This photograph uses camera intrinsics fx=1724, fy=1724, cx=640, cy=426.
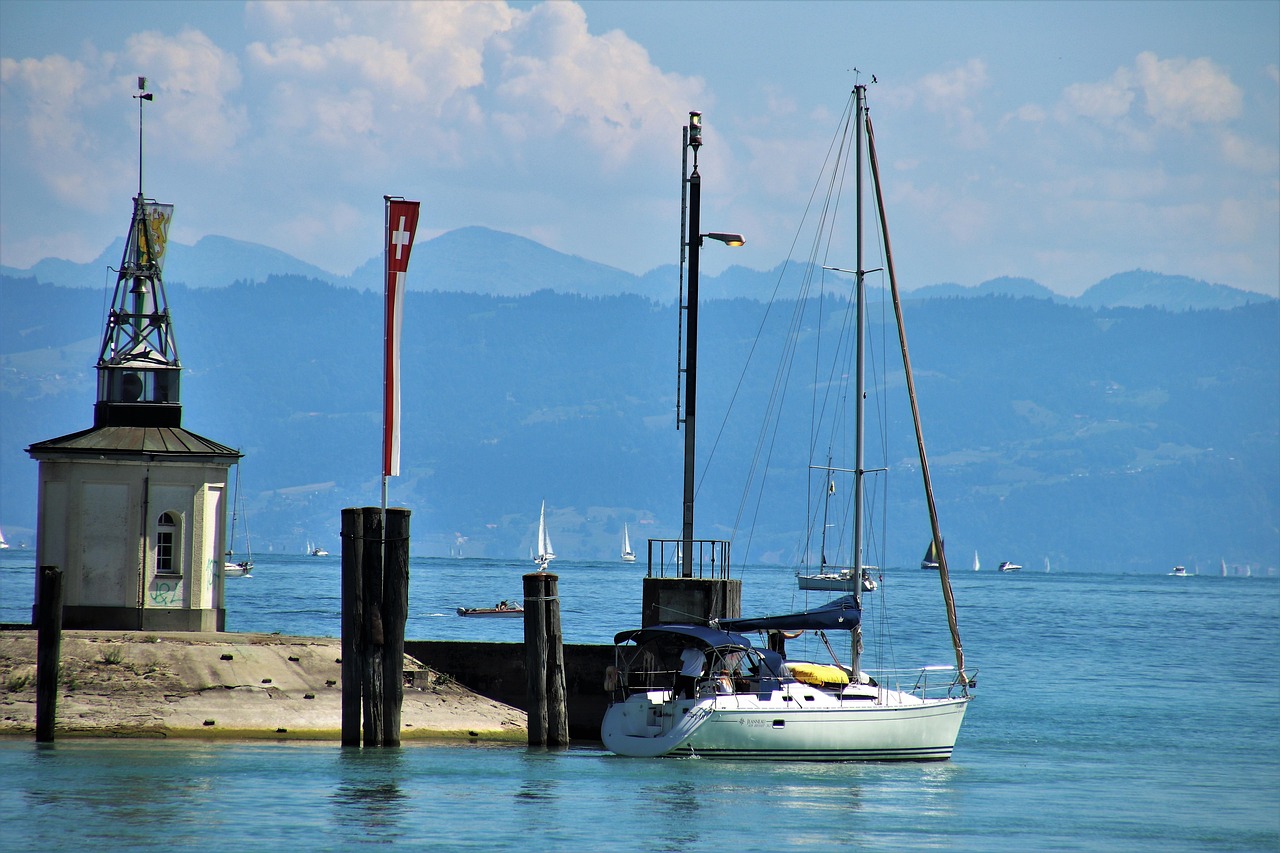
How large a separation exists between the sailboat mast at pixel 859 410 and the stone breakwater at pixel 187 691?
8134mm

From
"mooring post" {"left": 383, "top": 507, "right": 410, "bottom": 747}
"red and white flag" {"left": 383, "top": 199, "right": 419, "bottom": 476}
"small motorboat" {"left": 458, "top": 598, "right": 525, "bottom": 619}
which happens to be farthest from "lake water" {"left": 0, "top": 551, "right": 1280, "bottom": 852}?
"small motorboat" {"left": 458, "top": 598, "right": 525, "bottom": 619}

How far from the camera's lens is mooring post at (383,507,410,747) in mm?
29375

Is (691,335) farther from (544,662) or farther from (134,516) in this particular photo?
(134,516)

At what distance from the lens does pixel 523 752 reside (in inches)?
1310

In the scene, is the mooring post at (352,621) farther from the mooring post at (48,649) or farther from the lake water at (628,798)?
the mooring post at (48,649)

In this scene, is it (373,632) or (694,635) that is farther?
(694,635)

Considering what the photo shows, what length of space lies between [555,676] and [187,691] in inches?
274

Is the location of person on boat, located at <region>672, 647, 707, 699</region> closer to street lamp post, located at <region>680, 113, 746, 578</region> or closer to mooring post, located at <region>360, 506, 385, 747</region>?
street lamp post, located at <region>680, 113, 746, 578</region>

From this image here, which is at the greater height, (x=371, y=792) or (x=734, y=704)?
(x=734, y=704)

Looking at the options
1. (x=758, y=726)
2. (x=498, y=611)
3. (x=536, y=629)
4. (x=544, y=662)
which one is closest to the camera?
(x=536, y=629)

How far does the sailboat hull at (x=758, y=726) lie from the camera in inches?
1309

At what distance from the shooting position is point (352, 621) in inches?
1154

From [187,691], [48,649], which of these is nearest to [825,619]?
[187,691]

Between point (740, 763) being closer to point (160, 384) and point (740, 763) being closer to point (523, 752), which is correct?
point (523, 752)
